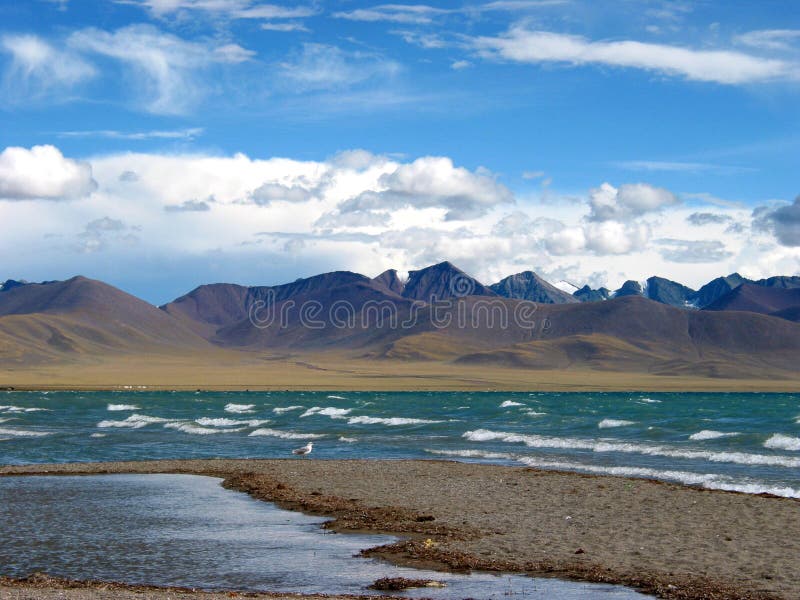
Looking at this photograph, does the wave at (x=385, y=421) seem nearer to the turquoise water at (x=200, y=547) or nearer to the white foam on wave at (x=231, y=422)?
the white foam on wave at (x=231, y=422)

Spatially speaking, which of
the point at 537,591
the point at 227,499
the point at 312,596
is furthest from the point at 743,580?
the point at 227,499

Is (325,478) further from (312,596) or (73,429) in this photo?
(73,429)

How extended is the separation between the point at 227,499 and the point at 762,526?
14745 mm

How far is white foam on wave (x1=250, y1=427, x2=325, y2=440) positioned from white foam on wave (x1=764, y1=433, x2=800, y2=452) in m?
24.7

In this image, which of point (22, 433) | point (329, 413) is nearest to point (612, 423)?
point (329, 413)

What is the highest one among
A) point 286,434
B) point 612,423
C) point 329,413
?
point 612,423

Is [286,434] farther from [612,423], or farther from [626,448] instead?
[612,423]

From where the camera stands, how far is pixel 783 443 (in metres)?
46.2

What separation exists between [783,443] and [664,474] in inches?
560

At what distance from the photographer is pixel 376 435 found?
57.8 meters

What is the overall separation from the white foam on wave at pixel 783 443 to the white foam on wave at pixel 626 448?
398 centimetres

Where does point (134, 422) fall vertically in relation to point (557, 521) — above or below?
below

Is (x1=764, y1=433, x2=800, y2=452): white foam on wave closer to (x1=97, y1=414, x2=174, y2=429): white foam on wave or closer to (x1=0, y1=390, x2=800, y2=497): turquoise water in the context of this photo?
(x1=0, y1=390, x2=800, y2=497): turquoise water

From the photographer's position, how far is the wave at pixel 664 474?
30.4 meters
